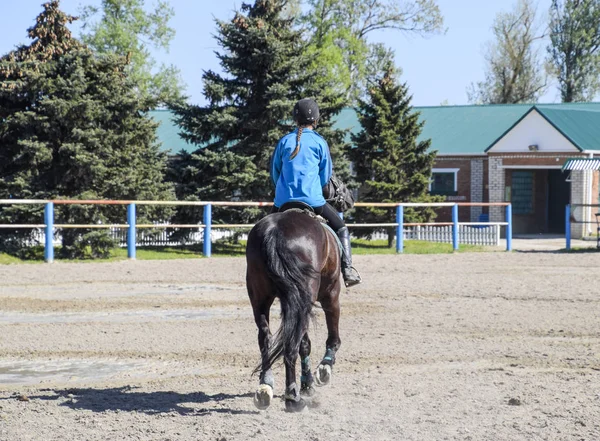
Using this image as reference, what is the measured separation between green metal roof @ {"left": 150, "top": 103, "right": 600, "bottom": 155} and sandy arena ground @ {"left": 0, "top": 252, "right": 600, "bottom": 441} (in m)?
23.2

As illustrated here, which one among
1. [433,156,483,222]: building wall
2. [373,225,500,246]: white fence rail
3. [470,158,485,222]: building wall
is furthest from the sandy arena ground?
[433,156,483,222]: building wall

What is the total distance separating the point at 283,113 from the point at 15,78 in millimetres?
7255

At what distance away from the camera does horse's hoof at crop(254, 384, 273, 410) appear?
5.93 meters

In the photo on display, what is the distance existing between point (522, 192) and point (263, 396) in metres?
35.1

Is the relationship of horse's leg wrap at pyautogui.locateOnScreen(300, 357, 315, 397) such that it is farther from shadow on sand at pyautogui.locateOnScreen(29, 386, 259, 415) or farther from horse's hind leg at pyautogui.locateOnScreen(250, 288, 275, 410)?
shadow on sand at pyautogui.locateOnScreen(29, 386, 259, 415)

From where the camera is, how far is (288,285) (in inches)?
244

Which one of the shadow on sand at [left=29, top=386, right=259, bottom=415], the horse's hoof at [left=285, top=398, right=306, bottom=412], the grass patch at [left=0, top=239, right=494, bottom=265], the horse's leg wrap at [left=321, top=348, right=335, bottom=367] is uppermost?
the grass patch at [left=0, top=239, right=494, bottom=265]

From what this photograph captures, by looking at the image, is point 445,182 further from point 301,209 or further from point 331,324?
point 301,209

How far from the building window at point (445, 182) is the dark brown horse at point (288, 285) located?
3374 centimetres

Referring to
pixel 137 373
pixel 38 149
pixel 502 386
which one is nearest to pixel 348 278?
pixel 502 386

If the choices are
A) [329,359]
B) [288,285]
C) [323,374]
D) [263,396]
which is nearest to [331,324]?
[329,359]

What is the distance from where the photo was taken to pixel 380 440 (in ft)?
17.7

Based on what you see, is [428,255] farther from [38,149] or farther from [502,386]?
[502,386]

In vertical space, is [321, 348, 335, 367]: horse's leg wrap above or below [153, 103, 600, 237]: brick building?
below
